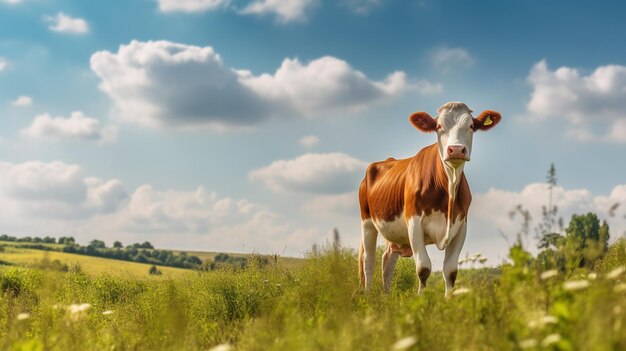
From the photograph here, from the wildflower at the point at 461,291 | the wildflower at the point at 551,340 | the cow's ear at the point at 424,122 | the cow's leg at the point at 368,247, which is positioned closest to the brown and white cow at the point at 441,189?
the cow's ear at the point at 424,122

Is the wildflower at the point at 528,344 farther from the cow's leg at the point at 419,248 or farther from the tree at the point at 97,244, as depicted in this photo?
the tree at the point at 97,244

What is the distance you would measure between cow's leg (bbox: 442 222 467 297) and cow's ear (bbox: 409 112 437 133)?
141cm

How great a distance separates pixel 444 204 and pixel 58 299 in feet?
32.3

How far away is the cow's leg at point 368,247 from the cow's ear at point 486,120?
2.92 meters

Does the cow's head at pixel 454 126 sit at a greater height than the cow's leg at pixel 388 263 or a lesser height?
greater

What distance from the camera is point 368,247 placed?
11.5 metres

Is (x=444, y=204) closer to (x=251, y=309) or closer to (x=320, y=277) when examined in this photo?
(x=320, y=277)

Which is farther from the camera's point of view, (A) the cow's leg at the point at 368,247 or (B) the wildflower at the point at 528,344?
(A) the cow's leg at the point at 368,247

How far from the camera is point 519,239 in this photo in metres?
5.87

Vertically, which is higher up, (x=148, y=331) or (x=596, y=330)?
(x=596, y=330)

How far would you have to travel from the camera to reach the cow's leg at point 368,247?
11.4m

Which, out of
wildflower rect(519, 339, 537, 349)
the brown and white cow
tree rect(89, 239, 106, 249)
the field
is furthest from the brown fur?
tree rect(89, 239, 106, 249)

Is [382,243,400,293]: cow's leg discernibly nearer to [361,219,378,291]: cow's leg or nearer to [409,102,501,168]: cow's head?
[361,219,378,291]: cow's leg

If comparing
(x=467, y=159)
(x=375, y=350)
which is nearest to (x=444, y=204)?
(x=467, y=159)
